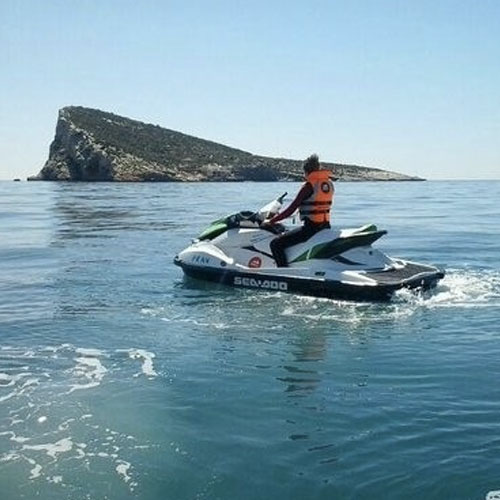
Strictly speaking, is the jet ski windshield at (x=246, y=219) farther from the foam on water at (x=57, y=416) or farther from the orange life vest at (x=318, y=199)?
the foam on water at (x=57, y=416)

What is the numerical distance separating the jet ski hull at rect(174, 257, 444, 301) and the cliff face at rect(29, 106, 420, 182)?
91.6m

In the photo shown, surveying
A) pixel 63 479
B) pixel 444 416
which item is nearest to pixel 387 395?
pixel 444 416

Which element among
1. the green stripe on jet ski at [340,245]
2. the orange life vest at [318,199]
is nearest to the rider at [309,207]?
the orange life vest at [318,199]

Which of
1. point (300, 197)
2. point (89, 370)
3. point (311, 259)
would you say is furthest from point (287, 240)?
point (89, 370)

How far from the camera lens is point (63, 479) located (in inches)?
200

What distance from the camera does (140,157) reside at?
112 metres

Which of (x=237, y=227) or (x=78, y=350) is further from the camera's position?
(x=237, y=227)

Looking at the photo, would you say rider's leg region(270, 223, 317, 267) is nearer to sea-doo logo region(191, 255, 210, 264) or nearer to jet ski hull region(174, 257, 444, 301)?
jet ski hull region(174, 257, 444, 301)

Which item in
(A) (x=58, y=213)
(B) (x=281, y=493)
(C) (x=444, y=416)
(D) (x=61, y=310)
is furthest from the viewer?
(A) (x=58, y=213)

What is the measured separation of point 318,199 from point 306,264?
43.8 inches

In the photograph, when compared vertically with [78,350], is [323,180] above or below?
above

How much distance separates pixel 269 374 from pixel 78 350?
2.50 m

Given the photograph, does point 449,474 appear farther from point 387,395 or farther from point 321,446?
point 387,395

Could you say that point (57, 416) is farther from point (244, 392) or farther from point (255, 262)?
point (255, 262)
